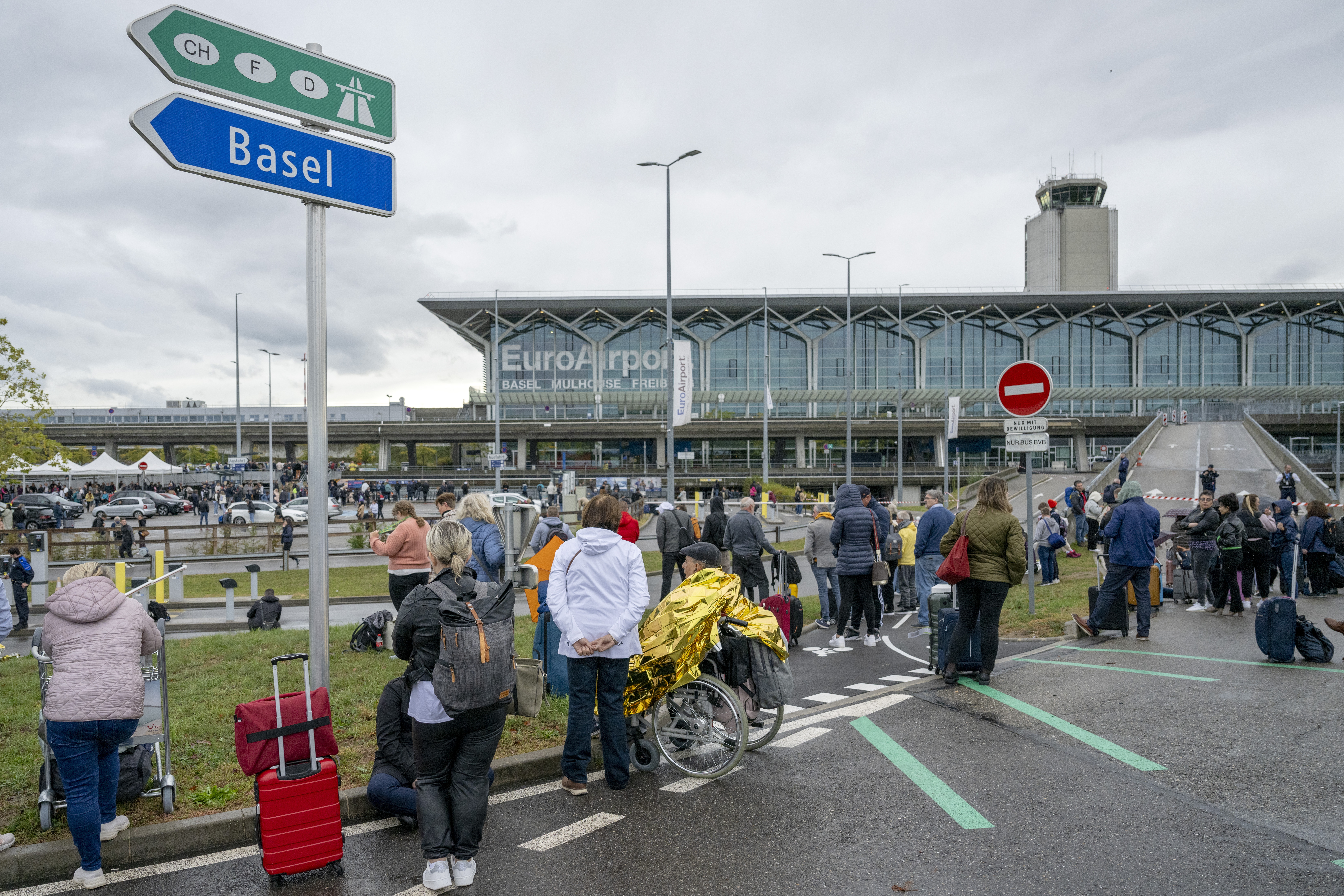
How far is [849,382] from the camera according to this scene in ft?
132

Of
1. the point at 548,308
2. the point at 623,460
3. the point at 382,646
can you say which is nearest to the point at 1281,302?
the point at 623,460

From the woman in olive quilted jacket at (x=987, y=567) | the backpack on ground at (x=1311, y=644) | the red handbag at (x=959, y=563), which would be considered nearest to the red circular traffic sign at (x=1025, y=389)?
the woman in olive quilted jacket at (x=987, y=567)

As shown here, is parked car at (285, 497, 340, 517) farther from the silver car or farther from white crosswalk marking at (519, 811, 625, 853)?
white crosswalk marking at (519, 811, 625, 853)

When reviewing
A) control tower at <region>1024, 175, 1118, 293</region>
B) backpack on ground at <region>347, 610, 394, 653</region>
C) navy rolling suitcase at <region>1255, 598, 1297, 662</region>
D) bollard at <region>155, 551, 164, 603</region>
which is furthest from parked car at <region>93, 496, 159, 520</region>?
control tower at <region>1024, 175, 1118, 293</region>

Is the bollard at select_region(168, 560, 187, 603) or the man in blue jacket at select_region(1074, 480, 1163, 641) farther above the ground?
the man in blue jacket at select_region(1074, 480, 1163, 641)

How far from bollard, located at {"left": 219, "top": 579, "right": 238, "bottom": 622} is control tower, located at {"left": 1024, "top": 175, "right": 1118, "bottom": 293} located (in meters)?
118

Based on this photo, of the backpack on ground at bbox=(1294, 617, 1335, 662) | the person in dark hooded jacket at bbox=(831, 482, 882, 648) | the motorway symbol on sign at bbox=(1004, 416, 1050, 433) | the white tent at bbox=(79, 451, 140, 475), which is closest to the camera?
the backpack on ground at bbox=(1294, 617, 1335, 662)

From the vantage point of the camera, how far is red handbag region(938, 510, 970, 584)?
701 centimetres

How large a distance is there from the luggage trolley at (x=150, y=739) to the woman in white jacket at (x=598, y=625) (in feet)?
7.34

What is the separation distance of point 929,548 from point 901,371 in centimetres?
6703

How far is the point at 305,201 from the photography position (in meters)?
4.54

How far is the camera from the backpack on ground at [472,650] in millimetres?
3725

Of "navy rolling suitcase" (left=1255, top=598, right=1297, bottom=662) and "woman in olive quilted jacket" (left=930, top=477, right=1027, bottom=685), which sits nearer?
"woman in olive quilted jacket" (left=930, top=477, right=1027, bottom=685)

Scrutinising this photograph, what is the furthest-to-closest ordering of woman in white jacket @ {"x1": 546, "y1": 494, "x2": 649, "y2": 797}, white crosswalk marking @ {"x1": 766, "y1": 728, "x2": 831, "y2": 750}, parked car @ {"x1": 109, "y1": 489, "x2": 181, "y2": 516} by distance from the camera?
parked car @ {"x1": 109, "y1": 489, "x2": 181, "y2": 516} → white crosswalk marking @ {"x1": 766, "y1": 728, "x2": 831, "y2": 750} → woman in white jacket @ {"x1": 546, "y1": 494, "x2": 649, "y2": 797}
